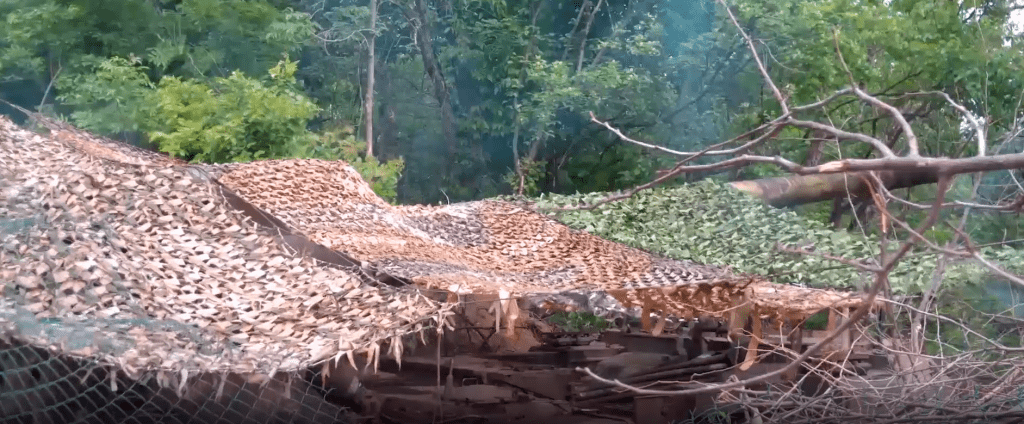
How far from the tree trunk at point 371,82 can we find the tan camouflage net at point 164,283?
7.88 m

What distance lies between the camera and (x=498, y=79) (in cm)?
1305

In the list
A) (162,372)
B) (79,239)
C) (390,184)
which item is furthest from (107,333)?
(390,184)

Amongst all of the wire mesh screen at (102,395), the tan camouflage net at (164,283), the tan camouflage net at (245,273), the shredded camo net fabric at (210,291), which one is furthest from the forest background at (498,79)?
the wire mesh screen at (102,395)

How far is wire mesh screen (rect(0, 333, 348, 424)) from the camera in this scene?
308cm

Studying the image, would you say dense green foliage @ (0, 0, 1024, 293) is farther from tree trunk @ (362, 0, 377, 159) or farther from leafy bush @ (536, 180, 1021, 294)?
leafy bush @ (536, 180, 1021, 294)

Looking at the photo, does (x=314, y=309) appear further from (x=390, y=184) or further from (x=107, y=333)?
(x=390, y=184)

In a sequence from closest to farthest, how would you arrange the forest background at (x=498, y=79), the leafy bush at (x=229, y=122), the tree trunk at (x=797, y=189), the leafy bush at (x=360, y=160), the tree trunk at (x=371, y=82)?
1. the tree trunk at (x=797, y=189)
2. the forest background at (x=498, y=79)
3. the leafy bush at (x=229, y=122)
4. the leafy bush at (x=360, y=160)
5. the tree trunk at (x=371, y=82)

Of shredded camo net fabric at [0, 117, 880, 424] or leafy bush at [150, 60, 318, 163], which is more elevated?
shredded camo net fabric at [0, 117, 880, 424]

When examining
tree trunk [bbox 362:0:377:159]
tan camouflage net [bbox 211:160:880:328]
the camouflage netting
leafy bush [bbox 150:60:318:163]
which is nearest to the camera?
the camouflage netting

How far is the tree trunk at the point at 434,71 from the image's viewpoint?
13.0 m

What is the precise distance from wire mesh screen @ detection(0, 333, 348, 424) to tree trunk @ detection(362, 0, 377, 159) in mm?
8959

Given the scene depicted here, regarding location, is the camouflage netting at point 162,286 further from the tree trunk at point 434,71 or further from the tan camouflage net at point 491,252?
the tree trunk at point 434,71

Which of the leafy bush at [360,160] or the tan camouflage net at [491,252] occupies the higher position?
the tan camouflage net at [491,252]

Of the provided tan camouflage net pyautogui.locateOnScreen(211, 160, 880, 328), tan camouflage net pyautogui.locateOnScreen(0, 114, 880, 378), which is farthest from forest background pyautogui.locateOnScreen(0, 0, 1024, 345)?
tan camouflage net pyautogui.locateOnScreen(0, 114, 880, 378)
